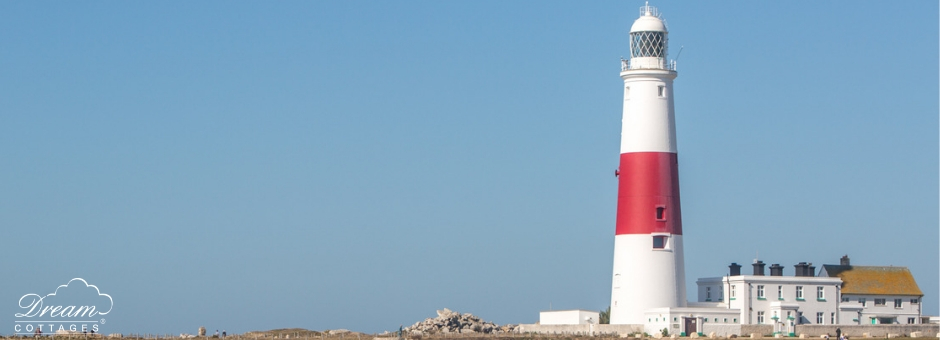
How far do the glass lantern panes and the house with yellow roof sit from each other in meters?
14.1

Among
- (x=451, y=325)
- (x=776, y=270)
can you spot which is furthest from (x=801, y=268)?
(x=451, y=325)

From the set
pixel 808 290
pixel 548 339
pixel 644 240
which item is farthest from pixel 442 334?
pixel 808 290

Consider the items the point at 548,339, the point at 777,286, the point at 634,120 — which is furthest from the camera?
the point at 777,286

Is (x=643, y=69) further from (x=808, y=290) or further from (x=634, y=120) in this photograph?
(x=808, y=290)

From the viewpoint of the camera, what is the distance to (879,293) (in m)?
63.4

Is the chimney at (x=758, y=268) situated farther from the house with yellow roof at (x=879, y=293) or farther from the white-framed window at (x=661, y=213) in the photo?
the white-framed window at (x=661, y=213)

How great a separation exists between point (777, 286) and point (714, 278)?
2837mm

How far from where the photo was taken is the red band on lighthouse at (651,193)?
183ft

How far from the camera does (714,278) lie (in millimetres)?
62500

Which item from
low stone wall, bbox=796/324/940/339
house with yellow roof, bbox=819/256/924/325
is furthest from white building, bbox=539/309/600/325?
house with yellow roof, bbox=819/256/924/325

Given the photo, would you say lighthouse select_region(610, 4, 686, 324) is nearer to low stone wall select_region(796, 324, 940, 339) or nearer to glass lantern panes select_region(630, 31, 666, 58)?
glass lantern panes select_region(630, 31, 666, 58)

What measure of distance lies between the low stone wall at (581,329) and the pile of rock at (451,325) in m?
1.47

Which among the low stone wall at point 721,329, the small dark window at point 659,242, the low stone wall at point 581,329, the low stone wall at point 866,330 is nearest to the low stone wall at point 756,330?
the low stone wall at point 721,329

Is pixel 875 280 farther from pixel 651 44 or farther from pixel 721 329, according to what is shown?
pixel 651 44
